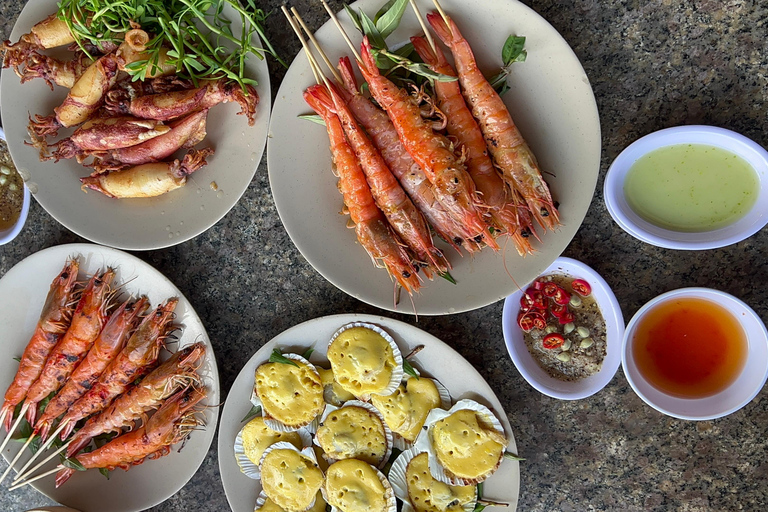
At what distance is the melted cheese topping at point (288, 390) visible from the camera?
7.86 ft

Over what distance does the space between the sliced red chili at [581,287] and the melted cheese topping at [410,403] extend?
867 mm

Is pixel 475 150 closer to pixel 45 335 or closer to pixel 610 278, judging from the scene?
pixel 610 278

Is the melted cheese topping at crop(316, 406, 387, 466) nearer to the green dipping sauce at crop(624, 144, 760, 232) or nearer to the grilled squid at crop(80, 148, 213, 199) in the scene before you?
the grilled squid at crop(80, 148, 213, 199)

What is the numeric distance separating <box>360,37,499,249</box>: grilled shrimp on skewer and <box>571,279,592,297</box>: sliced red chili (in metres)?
0.55

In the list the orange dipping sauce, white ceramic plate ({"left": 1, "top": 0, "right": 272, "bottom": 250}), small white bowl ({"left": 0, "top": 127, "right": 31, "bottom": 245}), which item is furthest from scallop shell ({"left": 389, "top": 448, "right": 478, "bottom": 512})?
small white bowl ({"left": 0, "top": 127, "right": 31, "bottom": 245})

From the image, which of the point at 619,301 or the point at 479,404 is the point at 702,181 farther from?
the point at 479,404

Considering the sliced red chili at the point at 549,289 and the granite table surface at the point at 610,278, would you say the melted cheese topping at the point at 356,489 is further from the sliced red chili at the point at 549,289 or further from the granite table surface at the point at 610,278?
the sliced red chili at the point at 549,289

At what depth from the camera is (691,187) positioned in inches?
84.4

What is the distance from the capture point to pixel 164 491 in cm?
253

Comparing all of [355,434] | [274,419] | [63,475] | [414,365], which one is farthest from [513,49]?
[63,475]

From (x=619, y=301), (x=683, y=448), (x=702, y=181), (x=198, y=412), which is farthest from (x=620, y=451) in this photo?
(x=198, y=412)

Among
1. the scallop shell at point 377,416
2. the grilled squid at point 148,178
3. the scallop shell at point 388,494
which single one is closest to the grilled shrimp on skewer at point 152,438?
the scallop shell at point 377,416

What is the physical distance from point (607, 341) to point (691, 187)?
82 cm

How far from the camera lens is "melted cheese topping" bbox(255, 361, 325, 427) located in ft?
7.86
